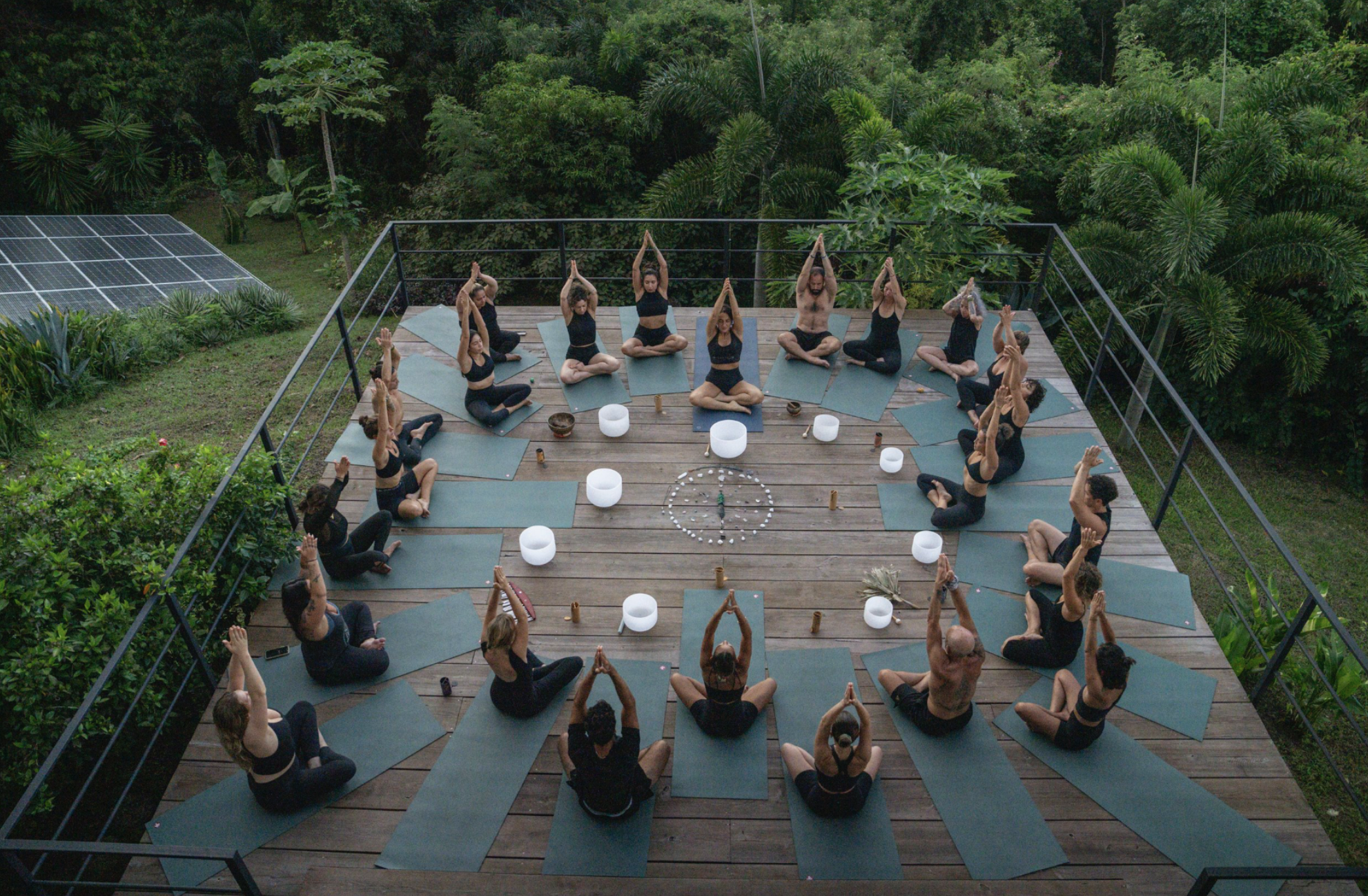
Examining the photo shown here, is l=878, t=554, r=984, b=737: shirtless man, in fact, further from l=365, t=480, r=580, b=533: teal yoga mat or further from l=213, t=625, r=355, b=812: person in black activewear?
l=213, t=625, r=355, b=812: person in black activewear

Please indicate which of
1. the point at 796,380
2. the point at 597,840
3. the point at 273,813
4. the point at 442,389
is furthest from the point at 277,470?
the point at 796,380

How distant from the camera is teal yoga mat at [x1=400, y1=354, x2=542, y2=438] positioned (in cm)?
730

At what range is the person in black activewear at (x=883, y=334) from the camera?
7551 millimetres

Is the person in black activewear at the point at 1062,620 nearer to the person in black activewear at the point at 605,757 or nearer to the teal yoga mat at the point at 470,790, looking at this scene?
the person in black activewear at the point at 605,757

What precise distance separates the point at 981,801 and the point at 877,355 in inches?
171

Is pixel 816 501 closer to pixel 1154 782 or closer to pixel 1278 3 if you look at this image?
pixel 1154 782

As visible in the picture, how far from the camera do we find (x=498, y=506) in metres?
6.38

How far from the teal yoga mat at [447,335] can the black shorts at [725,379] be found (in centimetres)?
182

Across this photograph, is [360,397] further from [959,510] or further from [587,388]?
[959,510]

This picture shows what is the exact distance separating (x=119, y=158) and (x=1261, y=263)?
58.9 ft

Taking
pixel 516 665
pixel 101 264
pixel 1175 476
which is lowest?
pixel 101 264

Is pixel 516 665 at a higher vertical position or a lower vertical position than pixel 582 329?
lower

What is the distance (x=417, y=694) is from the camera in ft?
16.5

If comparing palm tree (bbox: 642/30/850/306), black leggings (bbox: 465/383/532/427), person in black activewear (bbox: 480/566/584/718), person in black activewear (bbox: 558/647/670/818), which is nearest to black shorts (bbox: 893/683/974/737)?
person in black activewear (bbox: 558/647/670/818)
